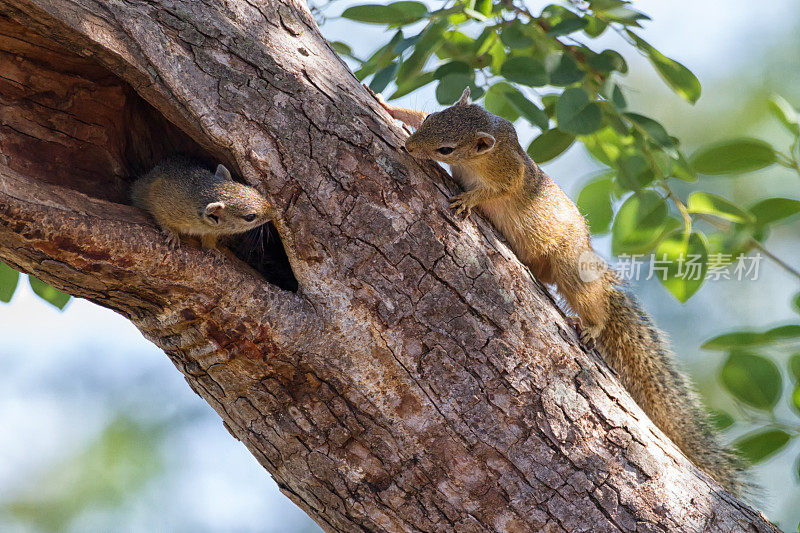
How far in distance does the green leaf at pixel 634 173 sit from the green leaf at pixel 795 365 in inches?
26.6

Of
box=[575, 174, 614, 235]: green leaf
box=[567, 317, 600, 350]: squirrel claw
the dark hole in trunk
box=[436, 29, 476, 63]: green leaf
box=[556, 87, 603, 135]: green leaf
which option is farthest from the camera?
box=[575, 174, 614, 235]: green leaf

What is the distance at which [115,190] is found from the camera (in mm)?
1992

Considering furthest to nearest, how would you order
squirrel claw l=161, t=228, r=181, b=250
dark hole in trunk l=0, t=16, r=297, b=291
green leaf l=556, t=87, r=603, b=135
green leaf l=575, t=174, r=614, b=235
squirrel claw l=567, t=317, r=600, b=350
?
green leaf l=575, t=174, r=614, b=235, squirrel claw l=567, t=317, r=600, b=350, green leaf l=556, t=87, r=603, b=135, dark hole in trunk l=0, t=16, r=297, b=291, squirrel claw l=161, t=228, r=181, b=250

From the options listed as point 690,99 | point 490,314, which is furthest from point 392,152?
point 690,99

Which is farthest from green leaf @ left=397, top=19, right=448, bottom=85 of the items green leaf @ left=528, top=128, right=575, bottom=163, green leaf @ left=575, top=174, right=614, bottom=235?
green leaf @ left=575, top=174, right=614, bottom=235

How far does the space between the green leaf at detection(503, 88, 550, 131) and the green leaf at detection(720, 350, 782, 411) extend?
0.90 m

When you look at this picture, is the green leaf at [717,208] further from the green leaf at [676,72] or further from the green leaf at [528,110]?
the green leaf at [528,110]

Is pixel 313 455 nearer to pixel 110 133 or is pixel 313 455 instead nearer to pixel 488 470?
pixel 488 470

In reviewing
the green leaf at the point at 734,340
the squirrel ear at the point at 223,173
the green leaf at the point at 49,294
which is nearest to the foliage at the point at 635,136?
the green leaf at the point at 734,340

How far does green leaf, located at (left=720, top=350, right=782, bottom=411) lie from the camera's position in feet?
6.90

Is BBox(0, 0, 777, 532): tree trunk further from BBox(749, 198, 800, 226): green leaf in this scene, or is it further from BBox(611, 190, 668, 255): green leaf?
BBox(749, 198, 800, 226): green leaf

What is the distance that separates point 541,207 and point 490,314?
76 cm

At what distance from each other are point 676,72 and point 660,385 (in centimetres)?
109

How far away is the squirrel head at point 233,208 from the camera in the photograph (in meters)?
1.82
